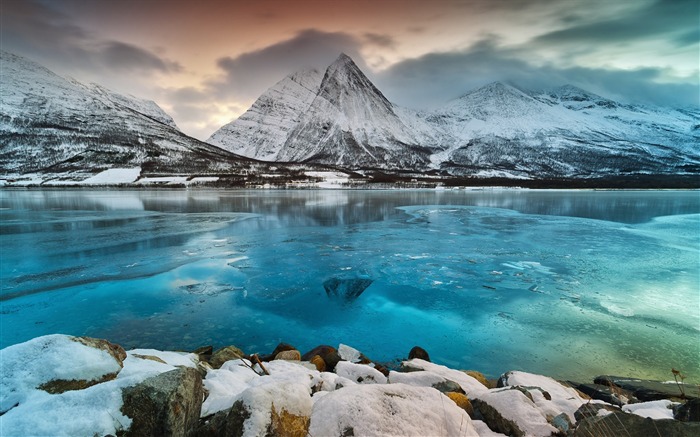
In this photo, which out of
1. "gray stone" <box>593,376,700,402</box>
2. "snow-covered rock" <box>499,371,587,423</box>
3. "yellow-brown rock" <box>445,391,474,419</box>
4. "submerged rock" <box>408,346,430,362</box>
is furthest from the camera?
"submerged rock" <box>408,346,430,362</box>

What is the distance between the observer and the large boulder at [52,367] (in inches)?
155

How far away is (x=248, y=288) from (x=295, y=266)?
3374 mm

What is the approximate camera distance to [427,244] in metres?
21.2

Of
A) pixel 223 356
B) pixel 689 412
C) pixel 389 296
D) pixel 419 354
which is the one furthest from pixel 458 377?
pixel 389 296

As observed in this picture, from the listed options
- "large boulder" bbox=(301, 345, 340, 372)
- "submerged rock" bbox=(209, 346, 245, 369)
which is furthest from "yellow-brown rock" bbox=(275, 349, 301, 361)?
"submerged rock" bbox=(209, 346, 245, 369)

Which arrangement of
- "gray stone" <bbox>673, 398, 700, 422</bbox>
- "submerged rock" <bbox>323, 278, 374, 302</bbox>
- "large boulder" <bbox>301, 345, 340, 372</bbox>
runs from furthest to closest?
"submerged rock" <bbox>323, 278, 374, 302</bbox> < "large boulder" <bbox>301, 345, 340, 372</bbox> < "gray stone" <bbox>673, 398, 700, 422</bbox>

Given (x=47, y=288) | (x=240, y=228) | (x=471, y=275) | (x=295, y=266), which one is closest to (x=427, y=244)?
(x=471, y=275)

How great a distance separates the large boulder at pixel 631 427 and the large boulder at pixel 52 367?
18.7ft

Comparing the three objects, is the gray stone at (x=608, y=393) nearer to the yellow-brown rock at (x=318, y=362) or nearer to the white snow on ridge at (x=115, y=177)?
the yellow-brown rock at (x=318, y=362)

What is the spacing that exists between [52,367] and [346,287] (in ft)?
33.1

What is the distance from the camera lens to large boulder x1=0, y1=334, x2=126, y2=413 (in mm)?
3934

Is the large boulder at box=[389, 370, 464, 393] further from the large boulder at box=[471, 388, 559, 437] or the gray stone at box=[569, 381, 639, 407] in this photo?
the gray stone at box=[569, 381, 639, 407]

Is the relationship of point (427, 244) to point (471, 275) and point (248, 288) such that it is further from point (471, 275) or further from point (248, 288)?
point (248, 288)

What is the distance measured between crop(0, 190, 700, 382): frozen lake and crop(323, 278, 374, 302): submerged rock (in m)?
0.12
